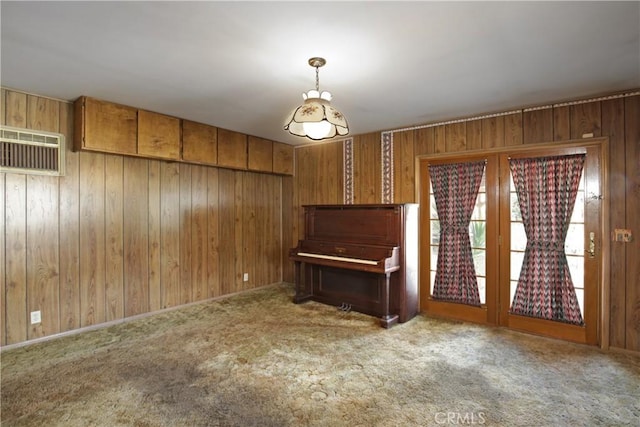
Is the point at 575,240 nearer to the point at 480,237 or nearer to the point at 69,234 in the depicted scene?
the point at 480,237

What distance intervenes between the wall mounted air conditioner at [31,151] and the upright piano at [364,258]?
2778mm

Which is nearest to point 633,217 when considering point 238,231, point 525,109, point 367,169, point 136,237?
point 525,109

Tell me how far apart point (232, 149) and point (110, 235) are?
1830 mm

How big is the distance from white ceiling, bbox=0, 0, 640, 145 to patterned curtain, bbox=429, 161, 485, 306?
0.80 metres

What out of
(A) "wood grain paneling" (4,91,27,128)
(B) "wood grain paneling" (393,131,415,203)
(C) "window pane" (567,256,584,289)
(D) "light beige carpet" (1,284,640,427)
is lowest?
(D) "light beige carpet" (1,284,640,427)

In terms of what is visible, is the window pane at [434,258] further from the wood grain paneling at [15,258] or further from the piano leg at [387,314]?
the wood grain paneling at [15,258]

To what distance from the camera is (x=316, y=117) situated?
2260 mm

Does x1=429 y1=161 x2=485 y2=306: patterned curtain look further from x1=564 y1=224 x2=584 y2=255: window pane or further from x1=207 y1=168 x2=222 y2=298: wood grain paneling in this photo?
x1=207 y1=168 x2=222 y2=298: wood grain paneling

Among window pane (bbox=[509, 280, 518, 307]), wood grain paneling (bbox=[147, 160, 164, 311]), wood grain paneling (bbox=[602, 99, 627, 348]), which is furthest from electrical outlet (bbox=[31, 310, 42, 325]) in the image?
wood grain paneling (bbox=[602, 99, 627, 348])

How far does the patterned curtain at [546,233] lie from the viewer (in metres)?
3.29

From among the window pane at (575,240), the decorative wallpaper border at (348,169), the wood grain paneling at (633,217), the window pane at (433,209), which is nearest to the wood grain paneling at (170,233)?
the decorative wallpaper border at (348,169)

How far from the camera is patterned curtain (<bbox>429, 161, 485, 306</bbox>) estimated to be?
3840 millimetres

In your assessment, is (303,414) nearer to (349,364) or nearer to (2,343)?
(349,364)

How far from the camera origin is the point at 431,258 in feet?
13.6
